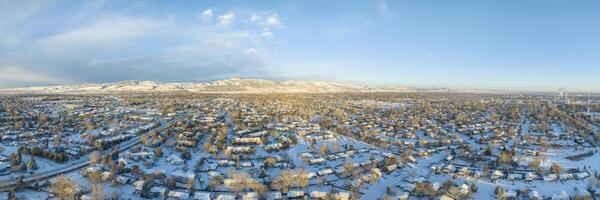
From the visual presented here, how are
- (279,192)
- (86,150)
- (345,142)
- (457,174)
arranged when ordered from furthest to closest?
1. (345,142)
2. (86,150)
3. (457,174)
4. (279,192)

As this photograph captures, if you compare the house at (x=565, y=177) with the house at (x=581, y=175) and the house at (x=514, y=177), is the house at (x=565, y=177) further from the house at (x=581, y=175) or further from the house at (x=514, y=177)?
the house at (x=514, y=177)

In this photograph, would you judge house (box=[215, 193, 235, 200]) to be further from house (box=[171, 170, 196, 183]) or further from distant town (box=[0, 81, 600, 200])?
house (box=[171, 170, 196, 183])

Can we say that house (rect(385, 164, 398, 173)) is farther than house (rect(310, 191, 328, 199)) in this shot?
Yes

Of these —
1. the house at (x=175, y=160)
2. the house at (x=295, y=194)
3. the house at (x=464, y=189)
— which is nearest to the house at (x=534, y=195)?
the house at (x=464, y=189)

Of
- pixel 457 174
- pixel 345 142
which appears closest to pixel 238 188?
pixel 457 174

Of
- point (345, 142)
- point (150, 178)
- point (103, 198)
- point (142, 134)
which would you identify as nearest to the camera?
point (103, 198)

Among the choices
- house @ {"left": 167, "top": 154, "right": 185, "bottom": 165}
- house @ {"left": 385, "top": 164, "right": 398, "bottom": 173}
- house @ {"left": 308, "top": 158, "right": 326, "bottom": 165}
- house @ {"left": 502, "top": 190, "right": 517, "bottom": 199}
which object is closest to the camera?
house @ {"left": 502, "top": 190, "right": 517, "bottom": 199}

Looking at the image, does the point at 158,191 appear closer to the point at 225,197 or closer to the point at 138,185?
the point at 138,185

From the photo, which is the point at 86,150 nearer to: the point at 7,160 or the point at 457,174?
the point at 7,160

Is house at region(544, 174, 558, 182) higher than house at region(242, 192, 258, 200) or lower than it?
higher

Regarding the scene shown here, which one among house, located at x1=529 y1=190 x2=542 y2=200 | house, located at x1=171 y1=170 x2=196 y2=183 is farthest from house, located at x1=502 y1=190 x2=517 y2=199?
house, located at x1=171 y1=170 x2=196 y2=183

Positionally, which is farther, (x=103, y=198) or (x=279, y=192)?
(x=279, y=192)
